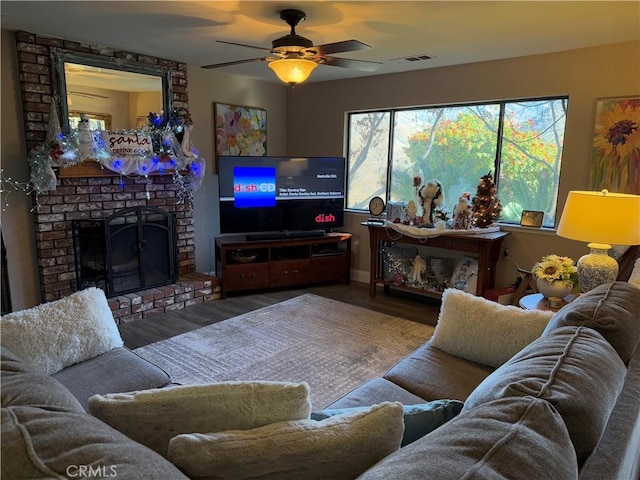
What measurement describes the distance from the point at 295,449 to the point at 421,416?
54cm

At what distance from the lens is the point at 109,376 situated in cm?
197

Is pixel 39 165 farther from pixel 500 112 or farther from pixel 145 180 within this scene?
pixel 500 112

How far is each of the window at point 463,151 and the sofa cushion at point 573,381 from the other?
3119 millimetres

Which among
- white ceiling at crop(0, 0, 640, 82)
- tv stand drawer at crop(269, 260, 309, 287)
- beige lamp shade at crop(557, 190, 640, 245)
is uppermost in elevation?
white ceiling at crop(0, 0, 640, 82)

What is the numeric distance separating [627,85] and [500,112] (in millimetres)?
1044

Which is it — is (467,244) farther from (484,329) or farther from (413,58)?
(484,329)

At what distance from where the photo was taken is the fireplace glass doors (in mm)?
3947

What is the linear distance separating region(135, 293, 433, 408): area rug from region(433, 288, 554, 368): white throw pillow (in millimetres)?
916

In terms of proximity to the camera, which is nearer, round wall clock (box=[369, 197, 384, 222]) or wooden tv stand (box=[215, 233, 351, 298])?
wooden tv stand (box=[215, 233, 351, 298])

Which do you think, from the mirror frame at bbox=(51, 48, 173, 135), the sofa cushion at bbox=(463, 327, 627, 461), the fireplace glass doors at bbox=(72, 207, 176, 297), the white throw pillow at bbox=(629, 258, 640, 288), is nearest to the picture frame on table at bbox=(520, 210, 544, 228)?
the white throw pillow at bbox=(629, 258, 640, 288)

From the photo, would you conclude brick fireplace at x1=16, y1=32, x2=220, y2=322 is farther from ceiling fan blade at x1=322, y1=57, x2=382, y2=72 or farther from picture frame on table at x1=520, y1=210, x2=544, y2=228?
picture frame on table at x1=520, y1=210, x2=544, y2=228

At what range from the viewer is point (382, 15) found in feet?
9.46

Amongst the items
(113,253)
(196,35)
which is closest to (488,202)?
(196,35)

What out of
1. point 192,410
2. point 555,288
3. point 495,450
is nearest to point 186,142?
point 555,288
